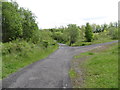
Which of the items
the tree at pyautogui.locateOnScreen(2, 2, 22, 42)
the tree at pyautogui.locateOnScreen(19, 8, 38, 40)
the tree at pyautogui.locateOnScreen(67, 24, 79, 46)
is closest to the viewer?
the tree at pyautogui.locateOnScreen(2, 2, 22, 42)

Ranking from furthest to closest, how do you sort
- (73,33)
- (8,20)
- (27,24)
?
(73,33), (27,24), (8,20)

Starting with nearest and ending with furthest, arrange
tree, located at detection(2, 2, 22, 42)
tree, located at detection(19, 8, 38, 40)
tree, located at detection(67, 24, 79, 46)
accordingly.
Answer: tree, located at detection(2, 2, 22, 42)
tree, located at detection(19, 8, 38, 40)
tree, located at detection(67, 24, 79, 46)

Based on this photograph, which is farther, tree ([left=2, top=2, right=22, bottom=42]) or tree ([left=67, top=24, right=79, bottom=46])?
tree ([left=67, top=24, right=79, bottom=46])

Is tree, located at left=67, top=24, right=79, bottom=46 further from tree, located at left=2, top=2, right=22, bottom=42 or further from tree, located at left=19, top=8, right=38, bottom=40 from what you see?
tree, located at left=2, top=2, right=22, bottom=42

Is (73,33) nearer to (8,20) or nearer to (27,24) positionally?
(27,24)

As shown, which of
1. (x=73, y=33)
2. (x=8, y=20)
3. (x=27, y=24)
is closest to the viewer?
(x=8, y=20)

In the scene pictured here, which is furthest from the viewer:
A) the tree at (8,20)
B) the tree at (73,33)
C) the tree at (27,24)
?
the tree at (73,33)

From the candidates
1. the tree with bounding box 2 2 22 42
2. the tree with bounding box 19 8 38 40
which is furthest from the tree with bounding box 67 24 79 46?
the tree with bounding box 2 2 22 42

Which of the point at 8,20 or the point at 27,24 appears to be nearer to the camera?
the point at 8,20

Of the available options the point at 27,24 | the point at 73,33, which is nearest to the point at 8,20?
the point at 27,24

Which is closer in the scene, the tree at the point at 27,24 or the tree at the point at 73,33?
the tree at the point at 27,24

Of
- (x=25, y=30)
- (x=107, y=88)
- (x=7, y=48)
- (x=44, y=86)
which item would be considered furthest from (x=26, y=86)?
(x=25, y=30)

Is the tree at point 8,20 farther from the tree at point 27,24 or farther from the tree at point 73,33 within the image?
the tree at point 73,33

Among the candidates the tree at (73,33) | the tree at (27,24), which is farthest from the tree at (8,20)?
the tree at (73,33)
